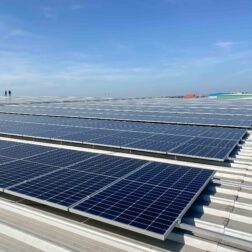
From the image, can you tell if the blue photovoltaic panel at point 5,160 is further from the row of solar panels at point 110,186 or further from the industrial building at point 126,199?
the industrial building at point 126,199

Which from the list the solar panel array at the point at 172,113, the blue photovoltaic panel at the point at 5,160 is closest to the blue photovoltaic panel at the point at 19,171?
the blue photovoltaic panel at the point at 5,160

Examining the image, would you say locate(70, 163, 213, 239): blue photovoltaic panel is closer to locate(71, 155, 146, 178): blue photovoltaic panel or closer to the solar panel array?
locate(71, 155, 146, 178): blue photovoltaic panel

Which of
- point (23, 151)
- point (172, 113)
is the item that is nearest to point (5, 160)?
point (23, 151)

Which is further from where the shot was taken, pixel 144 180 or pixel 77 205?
pixel 144 180

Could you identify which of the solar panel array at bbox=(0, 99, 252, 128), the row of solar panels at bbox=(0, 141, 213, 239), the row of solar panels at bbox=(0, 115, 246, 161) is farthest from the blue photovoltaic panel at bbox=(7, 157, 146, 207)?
the solar panel array at bbox=(0, 99, 252, 128)

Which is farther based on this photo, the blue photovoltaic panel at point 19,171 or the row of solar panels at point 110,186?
the blue photovoltaic panel at point 19,171

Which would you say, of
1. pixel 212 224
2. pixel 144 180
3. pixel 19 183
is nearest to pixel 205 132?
pixel 144 180

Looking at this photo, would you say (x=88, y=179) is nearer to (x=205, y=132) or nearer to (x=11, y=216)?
(x=11, y=216)
